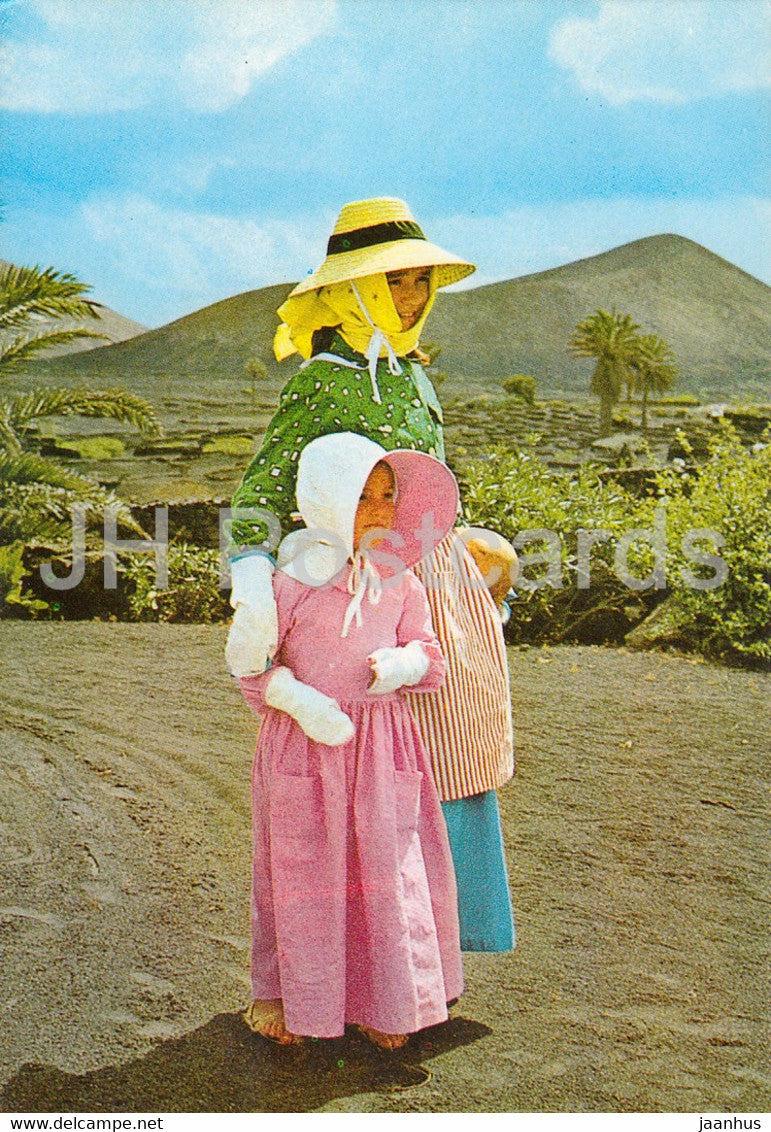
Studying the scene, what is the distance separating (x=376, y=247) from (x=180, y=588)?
2783 millimetres

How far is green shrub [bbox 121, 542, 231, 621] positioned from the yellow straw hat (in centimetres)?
260

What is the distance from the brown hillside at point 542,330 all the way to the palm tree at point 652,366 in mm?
42

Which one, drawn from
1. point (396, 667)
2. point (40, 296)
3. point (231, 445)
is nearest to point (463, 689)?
point (396, 667)

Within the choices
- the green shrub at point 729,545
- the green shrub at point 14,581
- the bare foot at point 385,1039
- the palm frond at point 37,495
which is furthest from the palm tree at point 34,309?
the green shrub at point 729,545

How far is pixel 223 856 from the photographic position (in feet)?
11.4

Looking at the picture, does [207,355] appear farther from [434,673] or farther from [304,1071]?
[304,1071]

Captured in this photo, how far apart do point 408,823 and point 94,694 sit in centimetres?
202

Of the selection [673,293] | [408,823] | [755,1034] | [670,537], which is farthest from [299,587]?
[670,537]

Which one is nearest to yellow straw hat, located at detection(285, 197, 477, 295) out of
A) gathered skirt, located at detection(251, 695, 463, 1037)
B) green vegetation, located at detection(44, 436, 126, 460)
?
gathered skirt, located at detection(251, 695, 463, 1037)

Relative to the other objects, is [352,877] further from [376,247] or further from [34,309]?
[34,309]

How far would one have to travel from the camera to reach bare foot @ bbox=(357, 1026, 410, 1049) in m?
2.50

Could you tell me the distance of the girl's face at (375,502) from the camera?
95.0 inches

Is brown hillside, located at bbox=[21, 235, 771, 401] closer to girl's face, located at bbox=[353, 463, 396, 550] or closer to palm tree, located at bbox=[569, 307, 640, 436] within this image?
palm tree, located at bbox=[569, 307, 640, 436]

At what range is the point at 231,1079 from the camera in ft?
8.25
